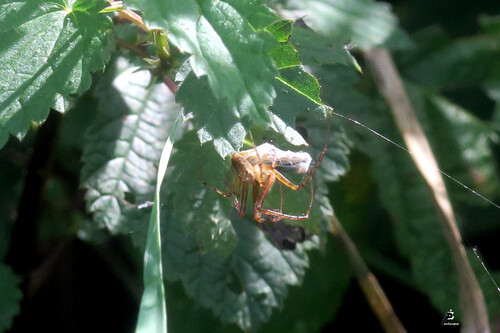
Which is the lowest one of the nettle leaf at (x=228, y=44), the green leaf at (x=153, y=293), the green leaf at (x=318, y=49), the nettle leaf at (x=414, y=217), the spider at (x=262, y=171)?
the nettle leaf at (x=414, y=217)

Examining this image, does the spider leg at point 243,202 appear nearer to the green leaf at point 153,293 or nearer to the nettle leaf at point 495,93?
the green leaf at point 153,293

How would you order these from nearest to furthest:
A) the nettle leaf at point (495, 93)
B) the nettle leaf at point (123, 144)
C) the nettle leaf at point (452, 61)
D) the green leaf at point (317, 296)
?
the nettle leaf at point (123, 144) → the green leaf at point (317, 296) → the nettle leaf at point (495, 93) → the nettle leaf at point (452, 61)

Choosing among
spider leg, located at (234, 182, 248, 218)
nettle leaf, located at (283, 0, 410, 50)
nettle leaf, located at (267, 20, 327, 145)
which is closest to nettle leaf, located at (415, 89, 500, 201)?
nettle leaf, located at (283, 0, 410, 50)

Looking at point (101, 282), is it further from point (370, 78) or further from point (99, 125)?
point (370, 78)

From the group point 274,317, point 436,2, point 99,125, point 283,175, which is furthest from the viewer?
point 436,2

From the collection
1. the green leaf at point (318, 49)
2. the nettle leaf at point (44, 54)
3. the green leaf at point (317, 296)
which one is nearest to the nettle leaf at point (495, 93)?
the green leaf at point (317, 296)

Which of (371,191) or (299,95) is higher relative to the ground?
(299,95)

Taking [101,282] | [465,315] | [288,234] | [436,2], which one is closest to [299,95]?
[288,234]

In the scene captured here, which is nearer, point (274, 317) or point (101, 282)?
point (274, 317)
